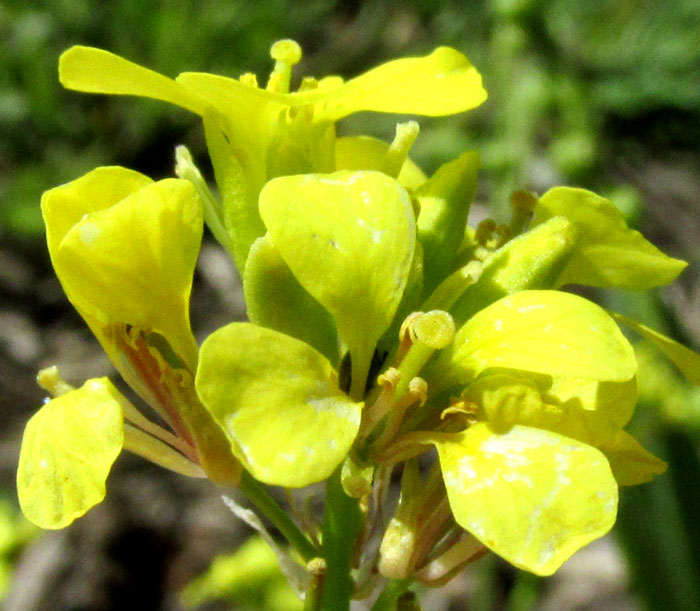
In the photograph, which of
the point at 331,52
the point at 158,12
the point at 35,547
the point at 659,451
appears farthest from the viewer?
the point at 331,52

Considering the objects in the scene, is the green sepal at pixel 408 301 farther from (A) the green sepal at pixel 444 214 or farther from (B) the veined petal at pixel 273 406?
(B) the veined petal at pixel 273 406

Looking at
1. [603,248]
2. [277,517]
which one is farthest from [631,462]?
[277,517]

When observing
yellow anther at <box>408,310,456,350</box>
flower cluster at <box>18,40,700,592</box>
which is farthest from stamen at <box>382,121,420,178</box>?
yellow anther at <box>408,310,456,350</box>

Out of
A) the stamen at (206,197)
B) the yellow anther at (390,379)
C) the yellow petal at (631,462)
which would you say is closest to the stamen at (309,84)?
the stamen at (206,197)

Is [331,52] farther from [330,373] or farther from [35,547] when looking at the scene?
[330,373]

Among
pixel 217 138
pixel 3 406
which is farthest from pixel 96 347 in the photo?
pixel 217 138

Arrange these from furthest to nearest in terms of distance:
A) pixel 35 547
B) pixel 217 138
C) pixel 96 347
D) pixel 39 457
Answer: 1. pixel 96 347
2. pixel 35 547
3. pixel 217 138
4. pixel 39 457
